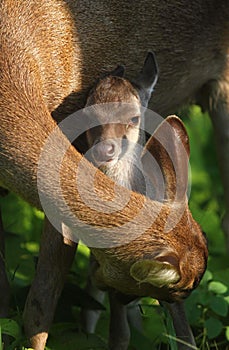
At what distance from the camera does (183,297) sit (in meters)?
5.04

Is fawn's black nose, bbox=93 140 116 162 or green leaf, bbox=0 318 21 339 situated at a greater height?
fawn's black nose, bbox=93 140 116 162

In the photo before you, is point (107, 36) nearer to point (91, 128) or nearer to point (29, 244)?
point (91, 128)

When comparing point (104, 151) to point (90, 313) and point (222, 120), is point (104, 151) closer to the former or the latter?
point (90, 313)

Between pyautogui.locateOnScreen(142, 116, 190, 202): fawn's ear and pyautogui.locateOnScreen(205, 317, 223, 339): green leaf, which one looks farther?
pyautogui.locateOnScreen(205, 317, 223, 339): green leaf

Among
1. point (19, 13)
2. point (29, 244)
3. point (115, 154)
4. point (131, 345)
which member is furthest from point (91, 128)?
point (29, 244)

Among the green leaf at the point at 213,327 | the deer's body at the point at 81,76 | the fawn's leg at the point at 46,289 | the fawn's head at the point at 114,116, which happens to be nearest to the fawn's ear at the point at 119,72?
the fawn's head at the point at 114,116

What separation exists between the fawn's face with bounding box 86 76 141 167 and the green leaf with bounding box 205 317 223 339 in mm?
1076

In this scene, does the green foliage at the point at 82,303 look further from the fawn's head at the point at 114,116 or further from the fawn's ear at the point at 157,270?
the fawn's head at the point at 114,116

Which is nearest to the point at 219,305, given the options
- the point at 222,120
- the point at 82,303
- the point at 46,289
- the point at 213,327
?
the point at 213,327

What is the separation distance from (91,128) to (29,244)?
1748mm

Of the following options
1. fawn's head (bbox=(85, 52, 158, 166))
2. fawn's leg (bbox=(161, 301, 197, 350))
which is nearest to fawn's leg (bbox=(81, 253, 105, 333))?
fawn's leg (bbox=(161, 301, 197, 350))

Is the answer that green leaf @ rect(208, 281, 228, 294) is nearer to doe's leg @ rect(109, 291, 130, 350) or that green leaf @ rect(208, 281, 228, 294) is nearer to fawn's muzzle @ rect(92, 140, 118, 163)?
doe's leg @ rect(109, 291, 130, 350)

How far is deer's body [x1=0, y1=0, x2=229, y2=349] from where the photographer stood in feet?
16.0

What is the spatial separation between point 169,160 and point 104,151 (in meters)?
0.30
